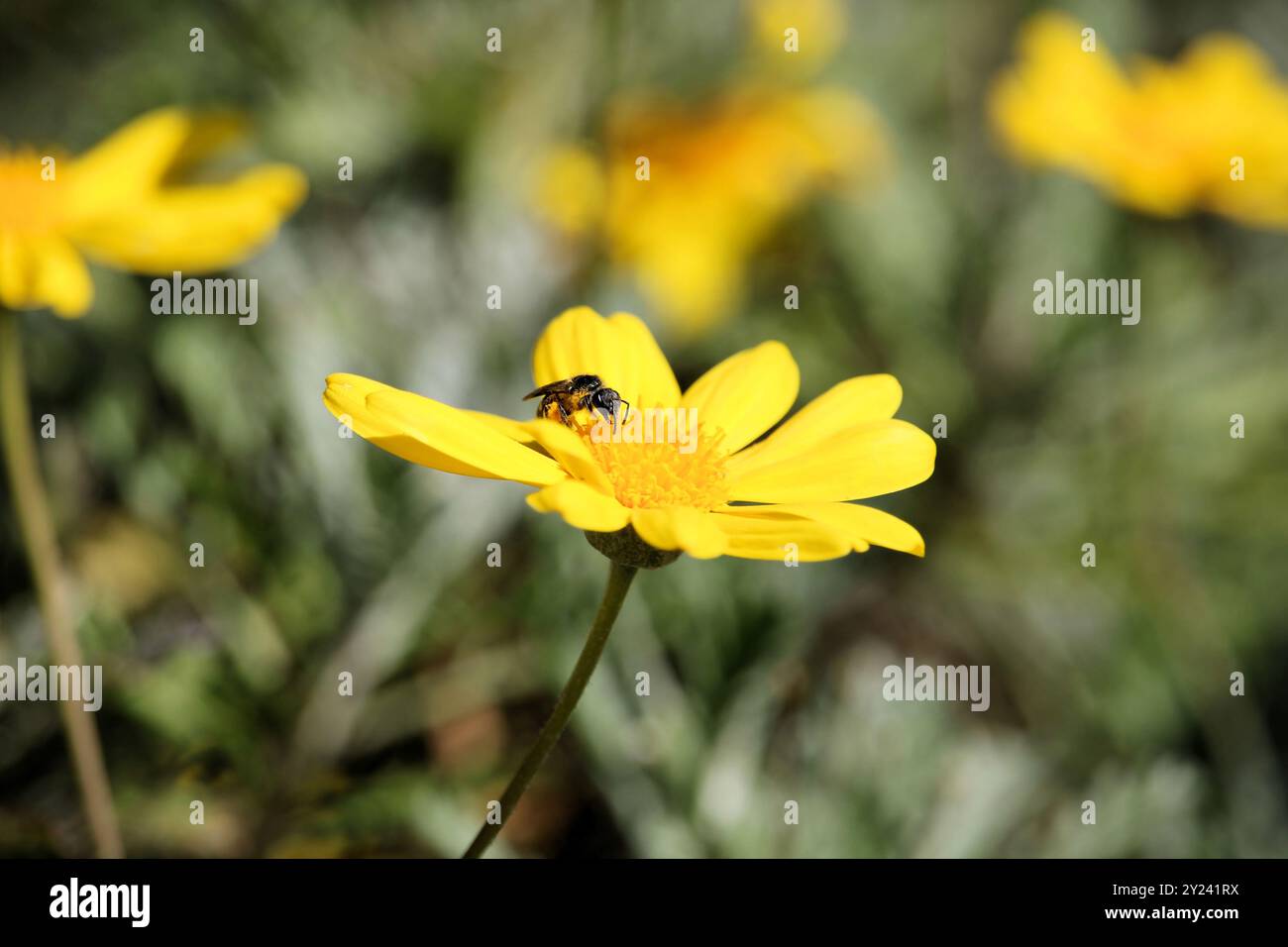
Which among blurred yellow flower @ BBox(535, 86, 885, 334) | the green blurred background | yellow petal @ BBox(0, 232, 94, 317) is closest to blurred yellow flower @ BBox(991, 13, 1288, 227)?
the green blurred background

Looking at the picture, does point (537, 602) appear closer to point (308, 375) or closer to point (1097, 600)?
point (308, 375)

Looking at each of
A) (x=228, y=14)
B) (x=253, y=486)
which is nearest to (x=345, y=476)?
(x=253, y=486)

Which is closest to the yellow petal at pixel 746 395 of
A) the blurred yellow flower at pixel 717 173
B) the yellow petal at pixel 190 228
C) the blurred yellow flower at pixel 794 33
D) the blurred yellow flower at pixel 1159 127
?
the yellow petal at pixel 190 228

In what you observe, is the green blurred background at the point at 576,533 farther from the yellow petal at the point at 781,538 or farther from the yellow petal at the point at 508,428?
the yellow petal at the point at 781,538

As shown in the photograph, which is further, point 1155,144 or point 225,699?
point 1155,144

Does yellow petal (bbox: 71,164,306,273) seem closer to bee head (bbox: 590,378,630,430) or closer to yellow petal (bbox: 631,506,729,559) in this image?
bee head (bbox: 590,378,630,430)
